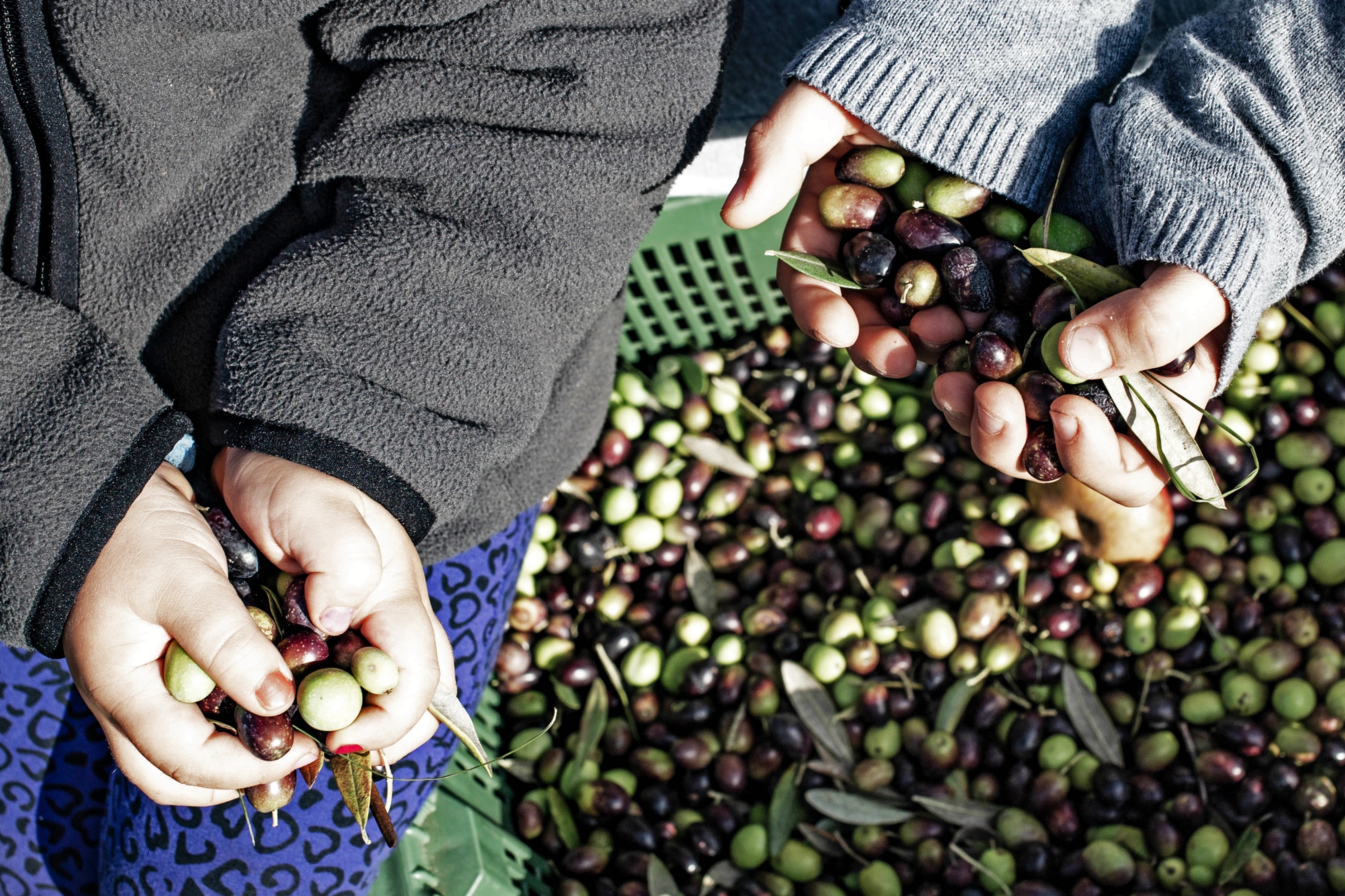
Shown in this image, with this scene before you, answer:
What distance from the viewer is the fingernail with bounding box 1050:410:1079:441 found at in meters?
1.71

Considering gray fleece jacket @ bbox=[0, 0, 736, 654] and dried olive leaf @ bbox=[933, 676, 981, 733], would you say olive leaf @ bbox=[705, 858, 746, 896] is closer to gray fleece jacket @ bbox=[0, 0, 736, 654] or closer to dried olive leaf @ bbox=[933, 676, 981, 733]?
dried olive leaf @ bbox=[933, 676, 981, 733]

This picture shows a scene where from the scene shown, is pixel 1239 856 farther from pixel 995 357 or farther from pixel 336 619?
pixel 336 619

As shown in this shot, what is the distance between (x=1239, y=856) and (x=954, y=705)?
2.63 ft

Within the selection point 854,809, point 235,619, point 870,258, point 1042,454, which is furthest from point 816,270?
point 854,809

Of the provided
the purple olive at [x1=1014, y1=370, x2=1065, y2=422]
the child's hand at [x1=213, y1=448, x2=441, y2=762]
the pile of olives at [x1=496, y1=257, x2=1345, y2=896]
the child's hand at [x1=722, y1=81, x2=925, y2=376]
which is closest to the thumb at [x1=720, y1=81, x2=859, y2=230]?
the child's hand at [x1=722, y1=81, x2=925, y2=376]

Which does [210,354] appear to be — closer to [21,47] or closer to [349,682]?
[21,47]

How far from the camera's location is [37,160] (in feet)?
5.55

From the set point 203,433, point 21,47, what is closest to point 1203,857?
point 203,433

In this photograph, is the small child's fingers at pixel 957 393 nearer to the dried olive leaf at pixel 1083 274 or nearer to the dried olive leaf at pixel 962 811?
the dried olive leaf at pixel 1083 274

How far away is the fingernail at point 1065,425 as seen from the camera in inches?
67.3

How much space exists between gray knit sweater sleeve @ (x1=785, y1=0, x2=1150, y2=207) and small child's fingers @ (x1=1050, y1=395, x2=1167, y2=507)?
536 millimetres

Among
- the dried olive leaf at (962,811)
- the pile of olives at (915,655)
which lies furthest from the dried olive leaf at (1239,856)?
the dried olive leaf at (962,811)

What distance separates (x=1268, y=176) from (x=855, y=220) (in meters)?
0.73

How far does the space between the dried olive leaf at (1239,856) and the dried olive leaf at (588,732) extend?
175 cm
